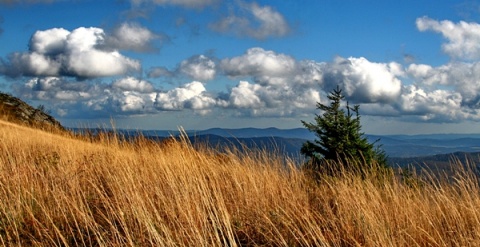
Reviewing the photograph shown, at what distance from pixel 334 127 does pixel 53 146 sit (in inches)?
599

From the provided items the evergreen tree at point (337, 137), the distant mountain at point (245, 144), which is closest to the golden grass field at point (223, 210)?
the distant mountain at point (245, 144)

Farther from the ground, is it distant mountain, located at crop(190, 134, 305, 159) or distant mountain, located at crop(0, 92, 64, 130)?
distant mountain, located at crop(0, 92, 64, 130)

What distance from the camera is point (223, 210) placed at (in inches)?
205

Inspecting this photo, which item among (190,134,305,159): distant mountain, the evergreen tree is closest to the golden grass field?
(190,134,305,159): distant mountain

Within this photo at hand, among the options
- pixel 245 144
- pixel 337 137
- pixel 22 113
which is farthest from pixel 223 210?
pixel 22 113

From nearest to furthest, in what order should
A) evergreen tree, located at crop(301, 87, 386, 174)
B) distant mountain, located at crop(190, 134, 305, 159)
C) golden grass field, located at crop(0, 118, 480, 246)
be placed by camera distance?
golden grass field, located at crop(0, 118, 480, 246) < distant mountain, located at crop(190, 134, 305, 159) < evergreen tree, located at crop(301, 87, 386, 174)

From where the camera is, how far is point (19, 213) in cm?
518

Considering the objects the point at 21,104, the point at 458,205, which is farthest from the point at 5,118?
the point at 458,205

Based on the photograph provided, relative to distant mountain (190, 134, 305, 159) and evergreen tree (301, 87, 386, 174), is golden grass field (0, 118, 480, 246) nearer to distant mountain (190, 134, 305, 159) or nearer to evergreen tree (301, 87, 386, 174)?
distant mountain (190, 134, 305, 159)

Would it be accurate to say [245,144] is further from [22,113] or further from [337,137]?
[22,113]

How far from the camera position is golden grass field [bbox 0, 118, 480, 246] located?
4.50 metres

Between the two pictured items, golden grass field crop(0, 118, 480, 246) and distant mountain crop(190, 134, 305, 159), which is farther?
distant mountain crop(190, 134, 305, 159)

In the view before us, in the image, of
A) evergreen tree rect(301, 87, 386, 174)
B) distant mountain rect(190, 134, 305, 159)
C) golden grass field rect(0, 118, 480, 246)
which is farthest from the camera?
evergreen tree rect(301, 87, 386, 174)

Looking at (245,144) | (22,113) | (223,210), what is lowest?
(223,210)
